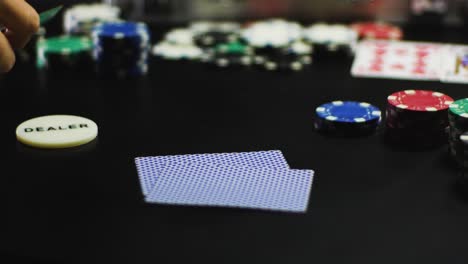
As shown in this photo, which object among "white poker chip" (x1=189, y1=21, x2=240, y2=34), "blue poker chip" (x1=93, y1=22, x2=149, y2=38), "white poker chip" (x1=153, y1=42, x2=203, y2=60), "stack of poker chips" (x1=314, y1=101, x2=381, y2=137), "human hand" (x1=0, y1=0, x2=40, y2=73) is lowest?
"white poker chip" (x1=153, y1=42, x2=203, y2=60)

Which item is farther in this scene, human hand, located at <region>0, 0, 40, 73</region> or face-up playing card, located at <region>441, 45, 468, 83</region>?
face-up playing card, located at <region>441, 45, 468, 83</region>

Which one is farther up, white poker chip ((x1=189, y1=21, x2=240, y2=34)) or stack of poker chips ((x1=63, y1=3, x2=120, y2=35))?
stack of poker chips ((x1=63, y1=3, x2=120, y2=35))

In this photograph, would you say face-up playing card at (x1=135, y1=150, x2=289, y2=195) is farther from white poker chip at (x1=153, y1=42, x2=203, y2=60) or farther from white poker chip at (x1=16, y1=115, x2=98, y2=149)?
white poker chip at (x1=153, y1=42, x2=203, y2=60)

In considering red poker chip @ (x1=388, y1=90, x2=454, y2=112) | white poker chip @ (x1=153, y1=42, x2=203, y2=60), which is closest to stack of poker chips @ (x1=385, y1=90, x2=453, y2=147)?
red poker chip @ (x1=388, y1=90, x2=454, y2=112)

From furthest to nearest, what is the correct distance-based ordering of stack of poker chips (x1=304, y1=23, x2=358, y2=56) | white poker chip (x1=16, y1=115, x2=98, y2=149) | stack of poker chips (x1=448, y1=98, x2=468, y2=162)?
stack of poker chips (x1=304, y1=23, x2=358, y2=56) → white poker chip (x1=16, y1=115, x2=98, y2=149) → stack of poker chips (x1=448, y1=98, x2=468, y2=162)

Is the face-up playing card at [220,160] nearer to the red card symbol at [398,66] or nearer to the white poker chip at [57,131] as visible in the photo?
the white poker chip at [57,131]

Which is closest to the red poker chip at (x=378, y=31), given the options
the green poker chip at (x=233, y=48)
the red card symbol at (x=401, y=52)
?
the red card symbol at (x=401, y=52)
